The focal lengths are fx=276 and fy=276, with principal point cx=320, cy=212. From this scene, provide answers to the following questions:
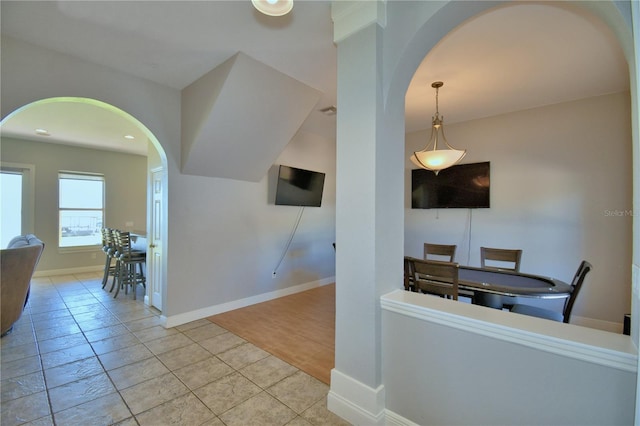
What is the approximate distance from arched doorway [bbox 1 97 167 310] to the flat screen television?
165 cm

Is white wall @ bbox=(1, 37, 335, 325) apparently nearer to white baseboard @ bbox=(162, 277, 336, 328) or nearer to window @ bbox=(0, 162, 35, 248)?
white baseboard @ bbox=(162, 277, 336, 328)

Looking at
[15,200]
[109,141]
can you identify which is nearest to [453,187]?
[109,141]

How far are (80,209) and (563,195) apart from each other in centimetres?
889

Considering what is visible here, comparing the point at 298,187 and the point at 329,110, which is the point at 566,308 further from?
the point at 298,187

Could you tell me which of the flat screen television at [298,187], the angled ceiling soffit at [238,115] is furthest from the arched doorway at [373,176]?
the flat screen television at [298,187]

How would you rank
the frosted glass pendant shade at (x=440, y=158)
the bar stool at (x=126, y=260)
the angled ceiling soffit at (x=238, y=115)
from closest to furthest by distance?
1. the angled ceiling soffit at (x=238, y=115)
2. the frosted glass pendant shade at (x=440, y=158)
3. the bar stool at (x=126, y=260)

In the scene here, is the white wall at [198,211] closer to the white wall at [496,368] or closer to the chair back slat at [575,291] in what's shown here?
the white wall at [496,368]

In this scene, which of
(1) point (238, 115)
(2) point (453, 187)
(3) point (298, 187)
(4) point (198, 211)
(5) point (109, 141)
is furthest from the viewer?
(5) point (109, 141)

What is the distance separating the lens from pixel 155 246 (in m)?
3.71

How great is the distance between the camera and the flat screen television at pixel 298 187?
14.3ft

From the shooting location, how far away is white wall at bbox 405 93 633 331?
3248mm

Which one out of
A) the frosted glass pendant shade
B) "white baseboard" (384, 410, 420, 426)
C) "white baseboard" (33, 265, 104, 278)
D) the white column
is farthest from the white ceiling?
"white baseboard" (33, 265, 104, 278)

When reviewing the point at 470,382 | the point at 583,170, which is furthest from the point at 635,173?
the point at 583,170

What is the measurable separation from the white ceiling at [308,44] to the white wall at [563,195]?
0.40 m
